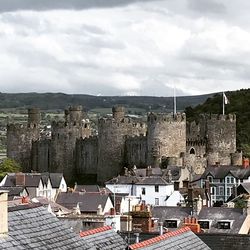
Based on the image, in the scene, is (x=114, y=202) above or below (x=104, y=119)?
below

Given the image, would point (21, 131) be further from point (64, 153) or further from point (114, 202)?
point (114, 202)

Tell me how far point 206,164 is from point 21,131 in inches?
717

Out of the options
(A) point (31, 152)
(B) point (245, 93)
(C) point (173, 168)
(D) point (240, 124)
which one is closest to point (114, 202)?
(C) point (173, 168)

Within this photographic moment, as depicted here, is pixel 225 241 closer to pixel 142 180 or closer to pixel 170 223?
pixel 170 223

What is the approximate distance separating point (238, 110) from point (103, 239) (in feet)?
316

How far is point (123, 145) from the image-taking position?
7581 cm

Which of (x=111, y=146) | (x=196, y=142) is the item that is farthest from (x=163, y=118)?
(x=111, y=146)

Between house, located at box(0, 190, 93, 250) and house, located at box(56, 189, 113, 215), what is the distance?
34211mm

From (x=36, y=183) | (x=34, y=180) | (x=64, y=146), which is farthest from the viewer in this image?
(x=64, y=146)

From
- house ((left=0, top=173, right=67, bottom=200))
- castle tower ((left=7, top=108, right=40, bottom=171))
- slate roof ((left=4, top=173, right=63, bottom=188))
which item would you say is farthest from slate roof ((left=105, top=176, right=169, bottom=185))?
castle tower ((left=7, top=108, right=40, bottom=171))

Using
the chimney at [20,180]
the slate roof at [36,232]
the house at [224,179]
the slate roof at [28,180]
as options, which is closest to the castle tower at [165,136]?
the house at [224,179]

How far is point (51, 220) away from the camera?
558 inches

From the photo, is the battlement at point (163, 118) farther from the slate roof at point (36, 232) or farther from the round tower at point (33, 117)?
the slate roof at point (36, 232)

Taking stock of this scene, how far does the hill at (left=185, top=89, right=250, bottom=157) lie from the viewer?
312ft
